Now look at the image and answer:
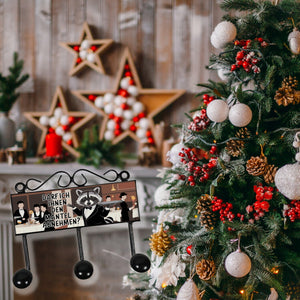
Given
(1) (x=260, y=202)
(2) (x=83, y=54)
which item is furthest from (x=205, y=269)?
(2) (x=83, y=54)

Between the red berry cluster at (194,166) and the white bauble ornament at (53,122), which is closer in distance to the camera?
the red berry cluster at (194,166)

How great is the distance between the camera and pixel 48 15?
1.88 metres

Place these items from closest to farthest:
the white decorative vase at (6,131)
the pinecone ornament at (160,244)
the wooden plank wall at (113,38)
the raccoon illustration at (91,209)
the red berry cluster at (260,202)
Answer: the raccoon illustration at (91,209), the red berry cluster at (260,202), the pinecone ornament at (160,244), the wooden plank wall at (113,38), the white decorative vase at (6,131)

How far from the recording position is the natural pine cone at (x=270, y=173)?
2.92 feet

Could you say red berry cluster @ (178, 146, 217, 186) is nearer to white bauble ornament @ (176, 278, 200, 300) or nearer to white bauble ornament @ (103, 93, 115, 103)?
white bauble ornament @ (176, 278, 200, 300)

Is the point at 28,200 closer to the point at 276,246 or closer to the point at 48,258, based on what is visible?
the point at 276,246

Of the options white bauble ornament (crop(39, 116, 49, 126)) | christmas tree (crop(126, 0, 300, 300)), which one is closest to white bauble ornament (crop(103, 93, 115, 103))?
white bauble ornament (crop(39, 116, 49, 126))

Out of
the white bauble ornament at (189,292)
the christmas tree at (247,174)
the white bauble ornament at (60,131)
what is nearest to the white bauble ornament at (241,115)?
the christmas tree at (247,174)

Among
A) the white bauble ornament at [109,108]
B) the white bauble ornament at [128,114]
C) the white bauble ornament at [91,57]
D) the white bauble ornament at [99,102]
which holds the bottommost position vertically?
the white bauble ornament at [128,114]

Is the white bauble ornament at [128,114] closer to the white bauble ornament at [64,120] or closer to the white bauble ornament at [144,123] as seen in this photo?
the white bauble ornament at [144,123]

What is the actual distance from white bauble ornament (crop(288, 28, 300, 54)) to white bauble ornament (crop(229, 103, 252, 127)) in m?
0.21

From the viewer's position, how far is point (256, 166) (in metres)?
0.88

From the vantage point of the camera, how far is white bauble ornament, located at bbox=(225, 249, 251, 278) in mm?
849

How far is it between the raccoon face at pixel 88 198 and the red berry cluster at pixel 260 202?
0.40m
